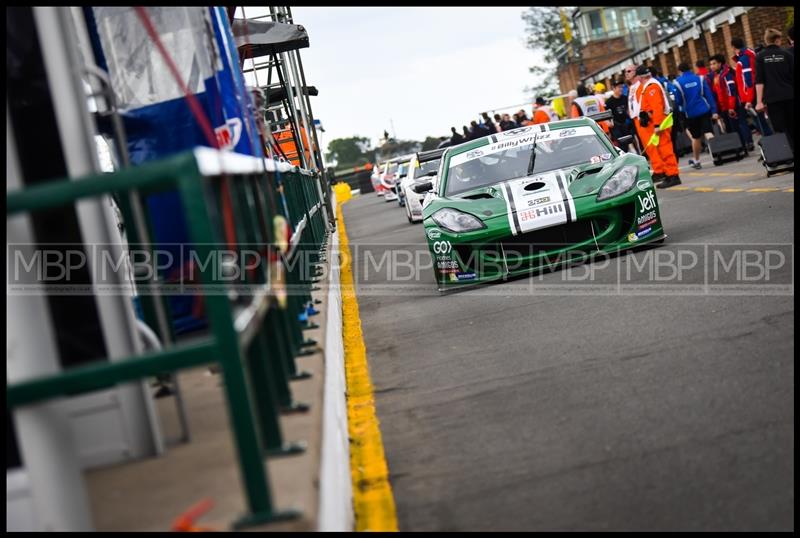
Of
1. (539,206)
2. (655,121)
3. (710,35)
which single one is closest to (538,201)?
(539,206)

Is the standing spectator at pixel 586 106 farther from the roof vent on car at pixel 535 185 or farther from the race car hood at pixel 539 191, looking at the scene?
the roof vent on car at pixel 535 185

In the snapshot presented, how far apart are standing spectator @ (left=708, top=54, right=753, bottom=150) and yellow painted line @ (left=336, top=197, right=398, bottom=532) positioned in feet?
45.5

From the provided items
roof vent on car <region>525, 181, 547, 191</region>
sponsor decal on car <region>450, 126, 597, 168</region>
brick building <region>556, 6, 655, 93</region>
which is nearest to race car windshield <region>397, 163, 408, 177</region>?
sponsor decal on car <region>450, 126, 597, 168</region>

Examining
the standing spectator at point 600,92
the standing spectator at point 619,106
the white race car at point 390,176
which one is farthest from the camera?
the white race car at point 390,176

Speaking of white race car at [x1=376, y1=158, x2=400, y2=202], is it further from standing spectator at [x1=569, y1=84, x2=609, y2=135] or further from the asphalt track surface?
the asphalt track surface

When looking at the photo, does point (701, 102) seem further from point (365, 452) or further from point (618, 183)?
point (365, 452)

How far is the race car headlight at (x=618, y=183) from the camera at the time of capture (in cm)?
994

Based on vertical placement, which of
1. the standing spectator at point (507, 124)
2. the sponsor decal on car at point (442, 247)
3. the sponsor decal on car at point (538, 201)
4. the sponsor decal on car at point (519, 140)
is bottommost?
the sponsor decal on car at point (442, 247)

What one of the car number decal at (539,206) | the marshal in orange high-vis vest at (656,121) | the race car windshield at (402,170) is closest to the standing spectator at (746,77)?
the marshal in orange high-vis vest at (656,121)

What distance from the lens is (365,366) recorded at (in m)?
7.43

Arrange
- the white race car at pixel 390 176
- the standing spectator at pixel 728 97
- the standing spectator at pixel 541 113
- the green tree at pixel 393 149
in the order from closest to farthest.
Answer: the standing spectator at pixel 728 97
the standing spectator at pixel 541 113
the white race car at pixel 390 176
the green tree at pixel 393 149

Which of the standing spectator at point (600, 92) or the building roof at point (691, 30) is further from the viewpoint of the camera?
the building roof at point (691, 30)

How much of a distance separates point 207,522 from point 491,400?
263 centimetres

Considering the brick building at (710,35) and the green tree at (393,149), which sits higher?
the green tree at (393,149)
